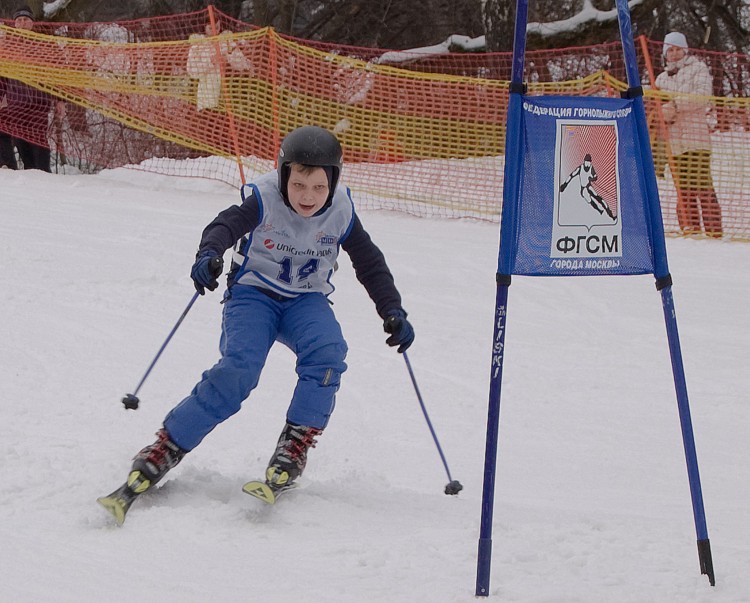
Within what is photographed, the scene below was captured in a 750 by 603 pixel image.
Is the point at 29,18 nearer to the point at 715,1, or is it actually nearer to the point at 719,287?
the point at 719,287

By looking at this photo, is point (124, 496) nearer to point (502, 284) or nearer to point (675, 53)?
point (502, 284)

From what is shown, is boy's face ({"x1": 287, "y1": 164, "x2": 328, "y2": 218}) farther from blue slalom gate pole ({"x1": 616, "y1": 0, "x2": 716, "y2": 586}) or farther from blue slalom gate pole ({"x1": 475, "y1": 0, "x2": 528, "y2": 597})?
blue slalom gate pole ({"x1": 616, "y1": 0, "x2": 716, "y2": 586})

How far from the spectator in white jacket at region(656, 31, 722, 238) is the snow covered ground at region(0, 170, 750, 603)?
72 centimetres

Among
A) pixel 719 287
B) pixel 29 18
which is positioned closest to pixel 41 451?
pixel 719 287

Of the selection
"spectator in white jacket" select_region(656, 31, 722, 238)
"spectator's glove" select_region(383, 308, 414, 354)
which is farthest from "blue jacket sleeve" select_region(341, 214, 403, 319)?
"spectator in white jacket" select_region(656, 31, 722, 238)

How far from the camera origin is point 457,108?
11234mm

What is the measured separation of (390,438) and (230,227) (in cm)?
164

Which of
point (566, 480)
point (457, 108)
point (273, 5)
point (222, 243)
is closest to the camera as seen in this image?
point (222, 243)

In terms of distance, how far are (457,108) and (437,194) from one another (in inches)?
38.2

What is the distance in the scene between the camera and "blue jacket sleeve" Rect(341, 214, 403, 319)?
4027 mm

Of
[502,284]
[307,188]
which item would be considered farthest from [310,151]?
Answer: [502,284]

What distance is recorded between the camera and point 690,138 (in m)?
10.2

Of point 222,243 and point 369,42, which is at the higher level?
point 369,42

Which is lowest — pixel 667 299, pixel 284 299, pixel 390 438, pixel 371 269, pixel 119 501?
pixel 390 438
